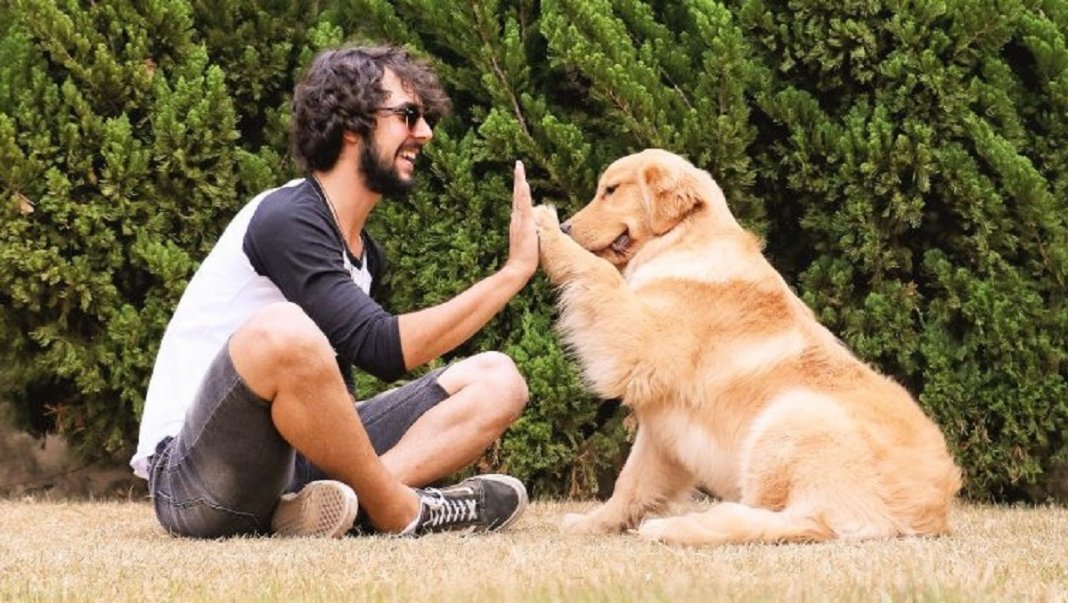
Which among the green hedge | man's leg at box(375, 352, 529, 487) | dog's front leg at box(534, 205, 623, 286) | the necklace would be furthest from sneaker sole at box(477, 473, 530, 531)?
the green hedge

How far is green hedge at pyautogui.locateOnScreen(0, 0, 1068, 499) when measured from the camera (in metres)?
5.96

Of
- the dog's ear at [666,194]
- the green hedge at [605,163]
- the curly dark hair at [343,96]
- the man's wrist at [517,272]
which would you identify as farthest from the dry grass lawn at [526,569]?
the green hedge at [605,163]

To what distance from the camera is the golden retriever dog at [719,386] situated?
13.6 ft

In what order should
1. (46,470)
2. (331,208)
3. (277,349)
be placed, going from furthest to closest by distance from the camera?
(46,470)
(331,208)
(277,349)

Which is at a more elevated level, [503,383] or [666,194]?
[666,194]

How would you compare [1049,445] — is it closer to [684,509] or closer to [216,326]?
[684,509]

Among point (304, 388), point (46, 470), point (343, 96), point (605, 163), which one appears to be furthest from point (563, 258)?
point (46, 470)

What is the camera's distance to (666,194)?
188 inches

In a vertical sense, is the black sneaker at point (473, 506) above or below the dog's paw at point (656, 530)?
below

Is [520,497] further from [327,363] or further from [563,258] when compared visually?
[327,363]

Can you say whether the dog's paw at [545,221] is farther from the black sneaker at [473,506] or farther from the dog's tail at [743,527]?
the dog's tail at [743,527]

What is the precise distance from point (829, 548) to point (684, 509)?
1.05 metres

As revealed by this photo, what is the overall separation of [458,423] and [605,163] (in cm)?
177

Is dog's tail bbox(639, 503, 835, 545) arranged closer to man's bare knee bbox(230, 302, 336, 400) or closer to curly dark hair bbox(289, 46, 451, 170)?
man's bare knee bbox(230, 302, 336, 400)
